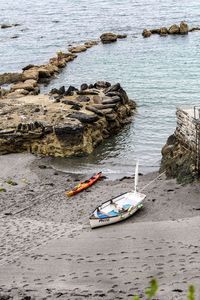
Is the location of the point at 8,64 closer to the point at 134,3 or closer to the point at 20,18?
the point at 20,18

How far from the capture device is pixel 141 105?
50.2 metres

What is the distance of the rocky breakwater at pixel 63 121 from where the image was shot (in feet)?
129

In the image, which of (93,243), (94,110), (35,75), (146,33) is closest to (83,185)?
(93,243)

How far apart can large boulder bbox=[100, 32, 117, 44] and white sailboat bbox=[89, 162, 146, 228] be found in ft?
172

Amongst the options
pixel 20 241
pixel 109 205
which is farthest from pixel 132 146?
pixel 20 241

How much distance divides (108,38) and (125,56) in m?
11.1

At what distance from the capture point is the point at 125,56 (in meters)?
69.4

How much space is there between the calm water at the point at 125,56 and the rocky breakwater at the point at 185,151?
3878 millimetres

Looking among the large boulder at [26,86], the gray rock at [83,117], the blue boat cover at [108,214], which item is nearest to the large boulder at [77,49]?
the large boulder at [26,86]

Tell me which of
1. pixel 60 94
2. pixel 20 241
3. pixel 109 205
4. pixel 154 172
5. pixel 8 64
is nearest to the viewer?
pixel 20 241

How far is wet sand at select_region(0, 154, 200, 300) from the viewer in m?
21.8

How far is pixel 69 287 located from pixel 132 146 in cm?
2040

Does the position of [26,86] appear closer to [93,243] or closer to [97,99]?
[97,99]

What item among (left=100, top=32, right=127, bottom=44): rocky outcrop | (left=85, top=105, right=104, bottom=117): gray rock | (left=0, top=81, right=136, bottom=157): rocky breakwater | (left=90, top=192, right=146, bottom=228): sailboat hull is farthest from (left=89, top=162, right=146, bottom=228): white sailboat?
(left=100, top=32, right=127, bottom=44): rocky outcrop
